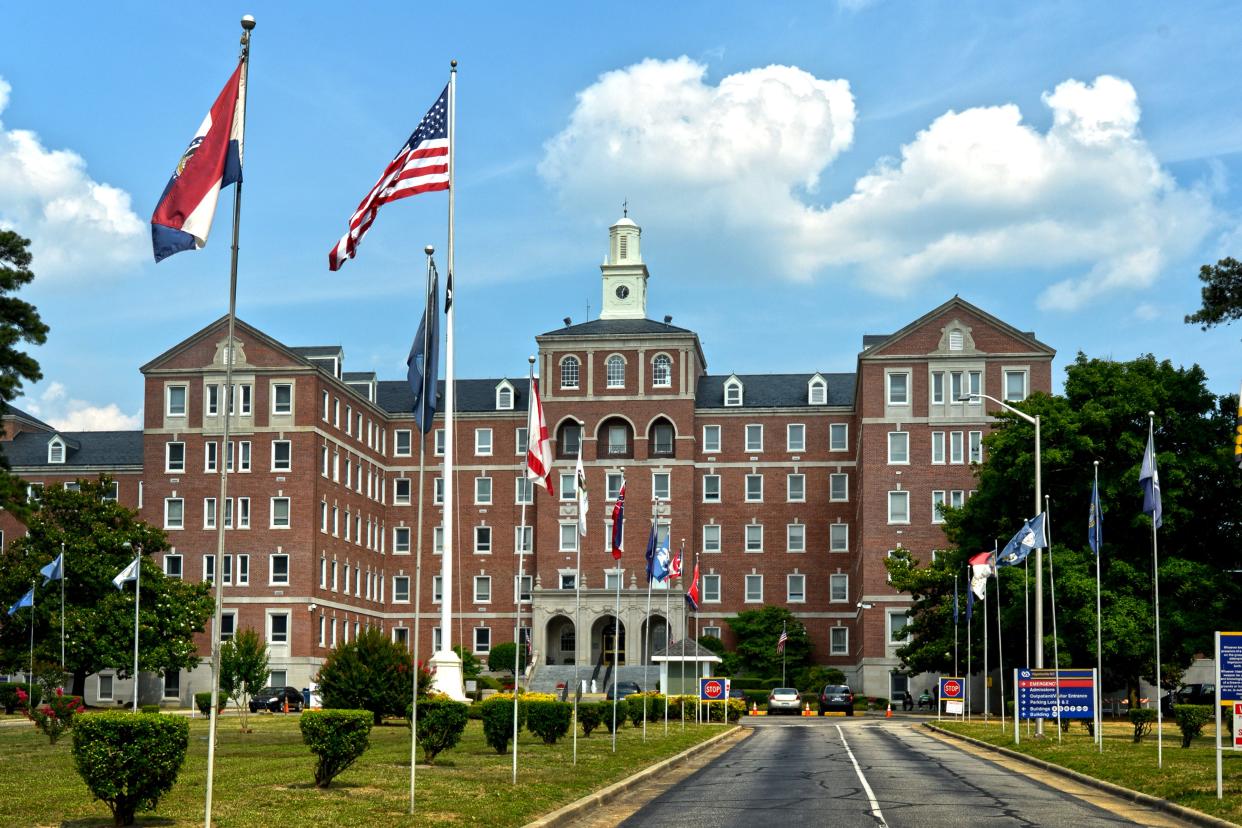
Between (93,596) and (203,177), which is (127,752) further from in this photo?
(93,596)

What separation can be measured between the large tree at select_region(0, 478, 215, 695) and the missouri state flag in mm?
58910

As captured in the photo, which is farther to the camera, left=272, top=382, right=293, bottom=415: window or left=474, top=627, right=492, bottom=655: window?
left=474, top=627, right=492, bottom=655: window

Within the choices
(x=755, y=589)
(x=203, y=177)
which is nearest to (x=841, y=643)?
(x=755, y=589)

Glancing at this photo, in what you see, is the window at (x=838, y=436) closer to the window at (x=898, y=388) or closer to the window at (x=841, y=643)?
the window at (x=898, y=388)

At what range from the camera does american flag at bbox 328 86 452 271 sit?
23500mm

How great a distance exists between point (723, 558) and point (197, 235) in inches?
3433

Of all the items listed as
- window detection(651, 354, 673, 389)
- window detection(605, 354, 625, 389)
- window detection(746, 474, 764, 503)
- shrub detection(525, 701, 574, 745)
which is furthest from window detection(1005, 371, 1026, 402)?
shrub detection(525, 701, 574, 745)

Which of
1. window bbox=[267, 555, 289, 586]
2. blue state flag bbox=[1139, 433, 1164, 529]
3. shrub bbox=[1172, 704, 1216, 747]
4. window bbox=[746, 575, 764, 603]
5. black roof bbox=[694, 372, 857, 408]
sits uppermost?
black roof bbox=[694, 372, 857, 408]

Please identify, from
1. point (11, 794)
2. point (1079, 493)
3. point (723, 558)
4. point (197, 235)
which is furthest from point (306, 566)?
point (197, 235)

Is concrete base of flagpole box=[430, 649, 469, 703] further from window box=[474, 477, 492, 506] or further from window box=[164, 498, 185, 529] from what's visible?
window box=[474, 477, 492, 506]

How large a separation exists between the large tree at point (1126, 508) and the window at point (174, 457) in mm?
48842

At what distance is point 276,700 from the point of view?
7575 centimetres

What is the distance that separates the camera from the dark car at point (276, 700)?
75.6 metres

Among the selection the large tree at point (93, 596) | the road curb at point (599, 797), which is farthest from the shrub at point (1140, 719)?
the large tree at point (93, 596)
